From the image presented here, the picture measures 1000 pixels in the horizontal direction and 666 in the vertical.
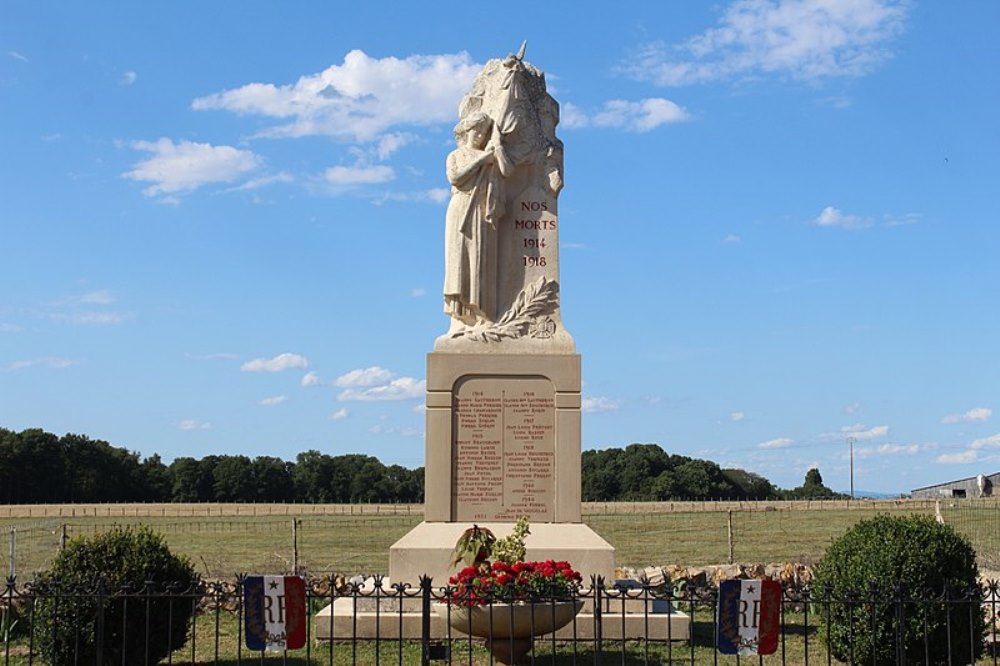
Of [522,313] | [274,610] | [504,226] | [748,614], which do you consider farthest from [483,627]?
[504,226]

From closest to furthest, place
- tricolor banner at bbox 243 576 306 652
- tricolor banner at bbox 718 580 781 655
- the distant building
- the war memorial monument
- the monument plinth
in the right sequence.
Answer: tricolor banner at bbox 718 580 781 655 → tricolor banner at bbox 243 576 306 652 → the war memorial monument → the monument plinth → the distant building

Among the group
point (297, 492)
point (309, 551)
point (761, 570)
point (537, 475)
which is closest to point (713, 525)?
point (309, 551)

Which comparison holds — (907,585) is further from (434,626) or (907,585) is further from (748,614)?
(434,626)

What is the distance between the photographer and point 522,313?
14.3m

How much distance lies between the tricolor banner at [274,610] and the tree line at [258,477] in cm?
6328

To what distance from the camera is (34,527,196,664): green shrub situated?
10.8 meters

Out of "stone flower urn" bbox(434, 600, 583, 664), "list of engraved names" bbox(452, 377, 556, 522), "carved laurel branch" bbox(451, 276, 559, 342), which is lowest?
"stone flower urn" bbox(434, 600, 583, 664)

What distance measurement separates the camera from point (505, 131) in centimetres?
1454

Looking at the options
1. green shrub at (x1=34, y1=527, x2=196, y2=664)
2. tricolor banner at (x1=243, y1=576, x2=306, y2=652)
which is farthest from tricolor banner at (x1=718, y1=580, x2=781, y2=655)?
green shrub at (x1=34, y1=527, x2=196, y2=664)

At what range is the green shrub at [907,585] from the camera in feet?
36.0

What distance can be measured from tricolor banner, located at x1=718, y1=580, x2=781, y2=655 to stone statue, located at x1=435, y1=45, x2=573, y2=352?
19.8ft

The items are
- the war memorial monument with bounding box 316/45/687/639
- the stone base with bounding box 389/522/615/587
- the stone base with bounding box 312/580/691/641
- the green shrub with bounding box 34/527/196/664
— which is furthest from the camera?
the war memorial monument with bounding box 316/45/687/639

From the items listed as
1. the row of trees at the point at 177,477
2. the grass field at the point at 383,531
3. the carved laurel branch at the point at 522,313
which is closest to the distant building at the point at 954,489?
the grass field at the point at 383,531

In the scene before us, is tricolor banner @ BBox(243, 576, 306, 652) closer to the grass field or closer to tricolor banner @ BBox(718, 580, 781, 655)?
tricolor banner @ BBox(718, 580, 781, 655)
